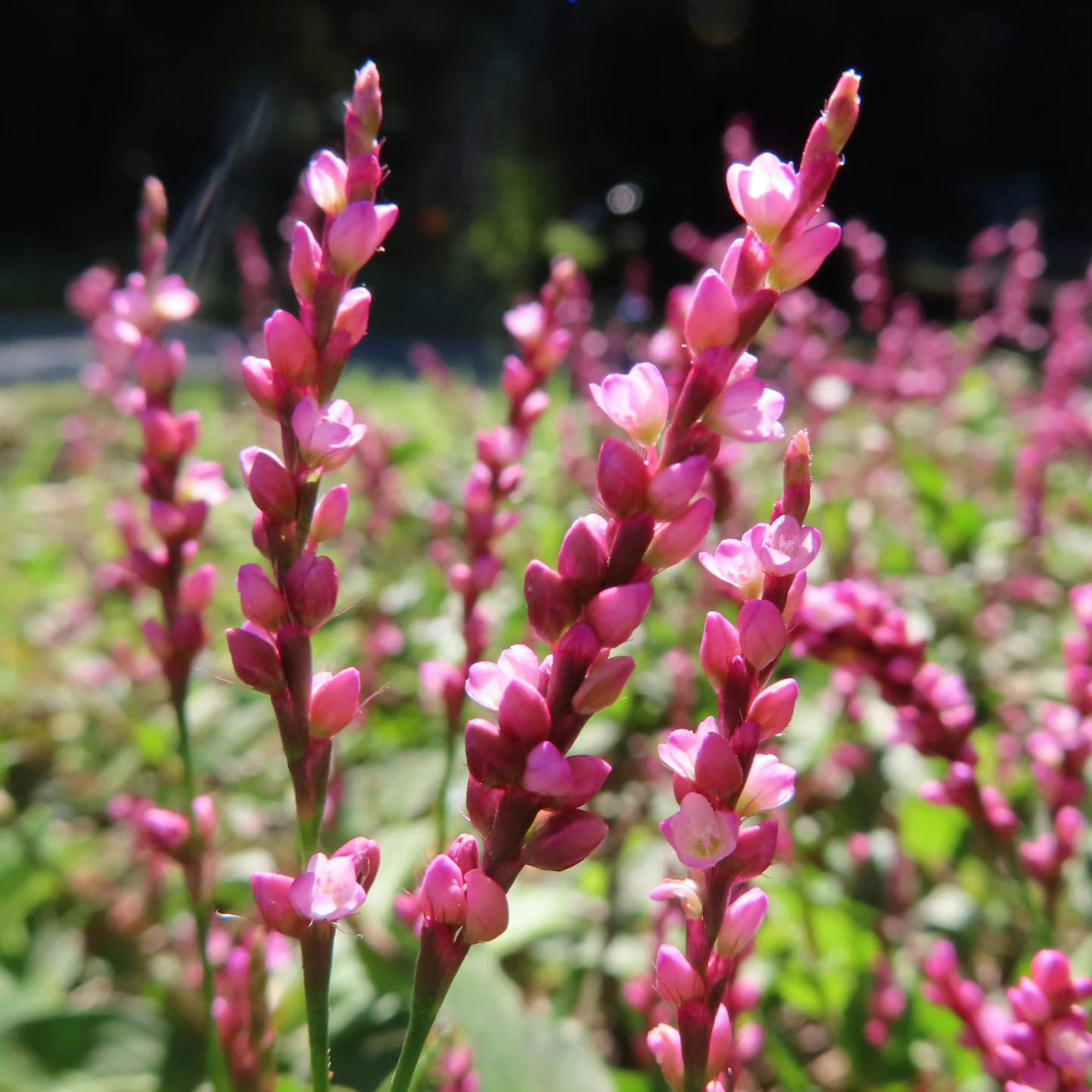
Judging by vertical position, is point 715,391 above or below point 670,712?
below

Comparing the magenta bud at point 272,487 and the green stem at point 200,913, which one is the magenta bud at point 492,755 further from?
the green stem at point 200,913

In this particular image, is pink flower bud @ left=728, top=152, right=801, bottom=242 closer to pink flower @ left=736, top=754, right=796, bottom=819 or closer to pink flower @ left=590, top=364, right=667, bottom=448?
pink flower @ left=590, top=364, right=667, bottom=448

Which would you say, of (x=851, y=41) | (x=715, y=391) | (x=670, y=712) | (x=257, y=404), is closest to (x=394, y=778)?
(x=670, y=712)

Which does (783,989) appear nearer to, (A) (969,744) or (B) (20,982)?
(A) (969,744)

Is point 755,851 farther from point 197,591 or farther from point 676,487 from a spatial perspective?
point 197,591

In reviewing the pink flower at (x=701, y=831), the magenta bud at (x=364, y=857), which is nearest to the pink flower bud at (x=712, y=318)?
the pink flower at (x=701, y=831)

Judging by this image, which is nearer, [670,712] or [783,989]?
[783,989]

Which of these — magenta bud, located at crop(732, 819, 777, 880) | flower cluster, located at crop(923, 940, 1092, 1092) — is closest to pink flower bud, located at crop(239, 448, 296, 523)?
magenta bud, located at crop(732, 819, 777, 880)
